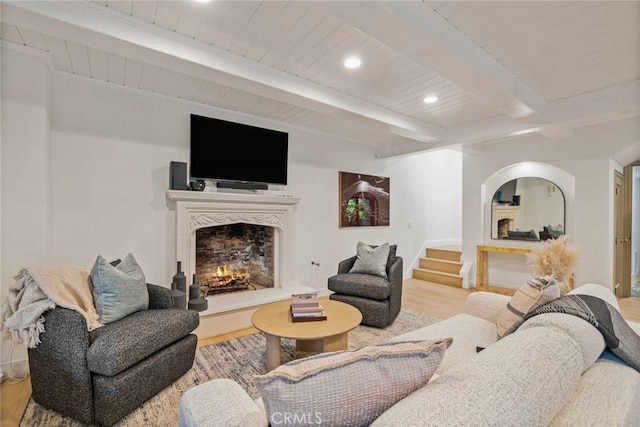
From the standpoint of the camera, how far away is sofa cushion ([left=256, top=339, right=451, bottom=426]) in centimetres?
74

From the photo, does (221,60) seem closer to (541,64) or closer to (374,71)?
(374,71)

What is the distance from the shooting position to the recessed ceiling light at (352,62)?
2.32 meters

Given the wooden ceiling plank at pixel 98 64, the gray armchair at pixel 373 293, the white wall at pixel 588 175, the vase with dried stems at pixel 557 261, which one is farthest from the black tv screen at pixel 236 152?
the white wall at pixel 588 175

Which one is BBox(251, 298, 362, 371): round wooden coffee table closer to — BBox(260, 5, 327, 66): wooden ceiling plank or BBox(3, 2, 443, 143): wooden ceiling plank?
BBox(3, 2, 443, 143): wooden ceiling plank

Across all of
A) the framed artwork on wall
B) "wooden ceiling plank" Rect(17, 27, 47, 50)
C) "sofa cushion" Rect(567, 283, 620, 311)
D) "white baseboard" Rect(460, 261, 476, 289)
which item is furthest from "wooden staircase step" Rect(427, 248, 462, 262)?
"wooden ceiling plank" Rect(17, 27, 47, 50)

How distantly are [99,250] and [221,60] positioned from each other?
80.8 inches

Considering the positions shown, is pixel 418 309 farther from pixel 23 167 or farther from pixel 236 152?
pixel 23 167

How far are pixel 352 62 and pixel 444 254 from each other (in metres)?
4.43

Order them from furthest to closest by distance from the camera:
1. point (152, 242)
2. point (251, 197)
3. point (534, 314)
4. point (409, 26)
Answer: point (251, 197)
point (152, 242)
point (409, 26)
point (534, 314)

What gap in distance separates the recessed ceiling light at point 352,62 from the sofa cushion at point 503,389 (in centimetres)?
209

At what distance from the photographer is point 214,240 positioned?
146 inches

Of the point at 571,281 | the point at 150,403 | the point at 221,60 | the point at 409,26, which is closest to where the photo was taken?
the point at 409,26

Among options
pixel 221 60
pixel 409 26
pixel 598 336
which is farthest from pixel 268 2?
pixel 598 336

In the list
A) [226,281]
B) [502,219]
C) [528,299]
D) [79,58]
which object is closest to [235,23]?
[79,58]
